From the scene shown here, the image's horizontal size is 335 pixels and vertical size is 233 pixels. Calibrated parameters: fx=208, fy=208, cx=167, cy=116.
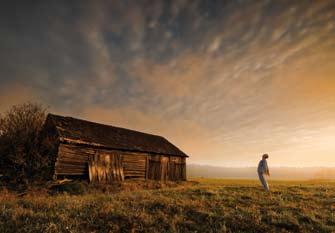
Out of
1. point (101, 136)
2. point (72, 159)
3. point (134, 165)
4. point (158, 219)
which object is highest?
point (101, 136)

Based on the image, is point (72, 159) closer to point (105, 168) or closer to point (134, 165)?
point (105, 168)

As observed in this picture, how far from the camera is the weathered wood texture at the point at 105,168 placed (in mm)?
18859

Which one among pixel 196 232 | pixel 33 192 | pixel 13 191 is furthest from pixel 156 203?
pixel 13 191

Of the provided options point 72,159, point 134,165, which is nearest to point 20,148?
point 72,159

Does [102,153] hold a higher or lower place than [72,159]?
higher

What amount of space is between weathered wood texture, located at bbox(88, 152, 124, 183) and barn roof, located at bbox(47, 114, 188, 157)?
983 mm

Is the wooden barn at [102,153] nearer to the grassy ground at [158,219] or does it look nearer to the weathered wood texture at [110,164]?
the weathered wood texture at [110,164]

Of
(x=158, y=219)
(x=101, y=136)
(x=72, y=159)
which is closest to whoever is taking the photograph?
(x=158, y=219)

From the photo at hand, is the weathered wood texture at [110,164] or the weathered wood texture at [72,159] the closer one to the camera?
the weathered wood texture at [72,159]

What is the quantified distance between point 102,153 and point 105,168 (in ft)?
4.74

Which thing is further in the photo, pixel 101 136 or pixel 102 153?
pixel 101 136

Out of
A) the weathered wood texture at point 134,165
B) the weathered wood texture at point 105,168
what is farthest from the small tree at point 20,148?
the weathered wood texture at point 134,165

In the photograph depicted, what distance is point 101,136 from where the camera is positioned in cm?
2172

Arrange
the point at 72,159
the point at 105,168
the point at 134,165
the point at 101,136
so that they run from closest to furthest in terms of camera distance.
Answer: the point at 72,159
the point at 105,168
the point at 101,136
the point at 134,165
